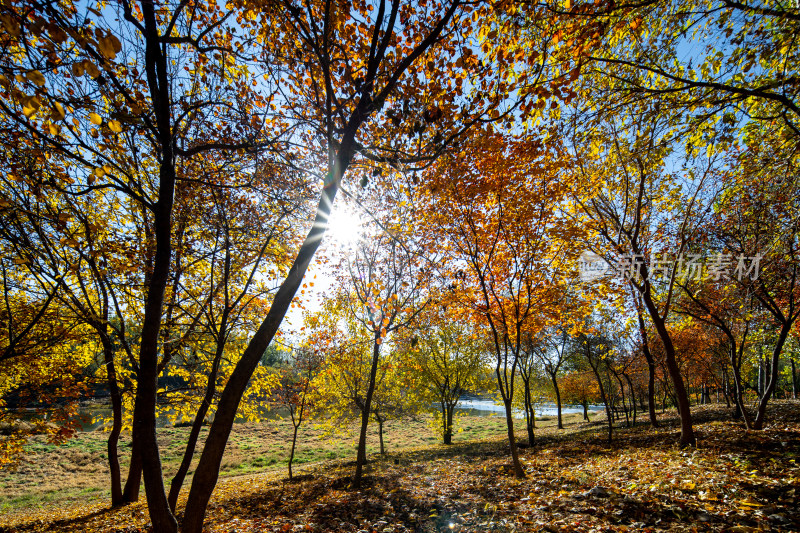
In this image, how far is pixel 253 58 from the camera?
541cm

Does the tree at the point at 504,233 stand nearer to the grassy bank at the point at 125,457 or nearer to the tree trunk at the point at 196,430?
the tree trunk at the point at 196,430

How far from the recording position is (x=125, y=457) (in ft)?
81.8

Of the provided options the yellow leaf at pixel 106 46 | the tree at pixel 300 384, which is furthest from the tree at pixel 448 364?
the yellow leaf at pixel 106 46

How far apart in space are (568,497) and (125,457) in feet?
108

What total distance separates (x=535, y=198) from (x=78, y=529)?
15.2 m

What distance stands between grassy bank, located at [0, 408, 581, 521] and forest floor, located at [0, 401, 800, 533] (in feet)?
27.3

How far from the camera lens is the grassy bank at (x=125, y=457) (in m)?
16.2

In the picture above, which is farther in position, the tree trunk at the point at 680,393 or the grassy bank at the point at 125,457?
the grassy bank at the point at 125,457

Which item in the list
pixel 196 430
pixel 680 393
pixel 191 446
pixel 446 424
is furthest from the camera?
pixel 446 424

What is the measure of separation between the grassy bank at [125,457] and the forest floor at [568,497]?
8.31 metres

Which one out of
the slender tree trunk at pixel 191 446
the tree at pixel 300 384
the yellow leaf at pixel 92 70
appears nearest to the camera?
the yellow leaf at pixel 92 70

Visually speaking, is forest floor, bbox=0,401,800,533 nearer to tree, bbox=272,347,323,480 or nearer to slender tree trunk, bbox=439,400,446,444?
tree, bbox=272,347,323,480

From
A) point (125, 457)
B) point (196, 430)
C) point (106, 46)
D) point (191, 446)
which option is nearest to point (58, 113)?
point (106, 46)

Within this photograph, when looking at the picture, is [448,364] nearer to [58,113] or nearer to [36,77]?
[58,113]
